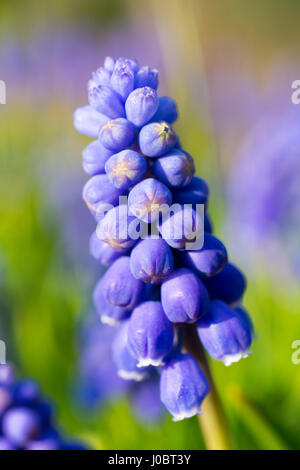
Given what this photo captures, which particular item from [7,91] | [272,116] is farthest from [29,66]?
[272,116]

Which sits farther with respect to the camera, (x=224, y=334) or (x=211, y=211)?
(x=211, y=211)

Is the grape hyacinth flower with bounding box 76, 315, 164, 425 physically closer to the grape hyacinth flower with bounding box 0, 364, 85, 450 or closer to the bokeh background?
the bokeh background

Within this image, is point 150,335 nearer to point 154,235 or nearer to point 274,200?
point 154,235

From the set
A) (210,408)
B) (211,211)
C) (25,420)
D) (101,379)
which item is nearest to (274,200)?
(211,211)

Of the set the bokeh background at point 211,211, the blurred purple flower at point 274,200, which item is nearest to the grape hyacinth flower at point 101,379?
the bokeh background at point 211,211

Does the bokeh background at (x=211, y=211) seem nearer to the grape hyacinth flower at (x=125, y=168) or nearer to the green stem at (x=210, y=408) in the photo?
the green stem at (x=210, y=408)
